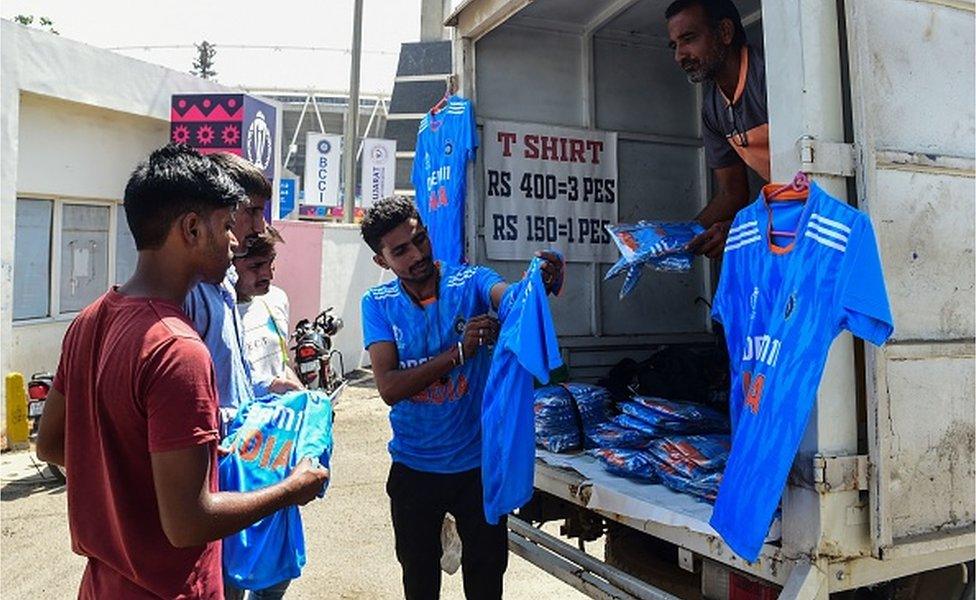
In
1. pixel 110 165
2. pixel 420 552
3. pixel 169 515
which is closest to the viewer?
pixel 169 515

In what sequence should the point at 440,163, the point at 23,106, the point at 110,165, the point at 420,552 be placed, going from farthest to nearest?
1. the point at 110,165
2. the point at 23,106
3. the point at 440,163
4. the point at 420,552

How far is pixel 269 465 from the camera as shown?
1878mm

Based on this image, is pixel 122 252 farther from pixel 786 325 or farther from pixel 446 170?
pixel 786 325

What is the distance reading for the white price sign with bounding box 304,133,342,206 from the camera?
15.2 metres

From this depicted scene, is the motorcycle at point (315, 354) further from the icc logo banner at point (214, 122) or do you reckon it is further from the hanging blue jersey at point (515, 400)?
the hanging blue jersey at point (515, 400)

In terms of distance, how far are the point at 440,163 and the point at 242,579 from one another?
7.75 feet

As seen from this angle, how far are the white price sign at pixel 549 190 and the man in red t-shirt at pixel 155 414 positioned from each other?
2194mm

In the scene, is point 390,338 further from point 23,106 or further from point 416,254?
point 23,106

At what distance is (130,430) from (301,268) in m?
10.2

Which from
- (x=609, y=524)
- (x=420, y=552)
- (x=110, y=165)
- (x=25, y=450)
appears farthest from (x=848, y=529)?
(x=110, y=165)

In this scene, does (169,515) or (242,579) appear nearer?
(169,515)

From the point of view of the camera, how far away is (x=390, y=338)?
282cm

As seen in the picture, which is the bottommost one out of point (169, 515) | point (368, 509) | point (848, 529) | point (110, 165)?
point (368, 509)

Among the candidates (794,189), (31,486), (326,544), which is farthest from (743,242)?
(31,486)
